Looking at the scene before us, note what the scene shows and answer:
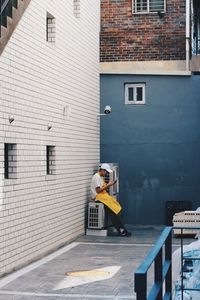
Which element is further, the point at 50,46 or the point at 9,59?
the point at 50,46

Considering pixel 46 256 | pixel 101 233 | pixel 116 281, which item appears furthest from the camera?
pixel 101 233

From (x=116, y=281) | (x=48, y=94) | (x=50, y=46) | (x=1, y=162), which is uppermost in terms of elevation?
(x=50, y=46)

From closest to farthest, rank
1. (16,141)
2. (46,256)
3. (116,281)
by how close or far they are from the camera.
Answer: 1. (116,281)
2. (16,141)
3. (46,256)

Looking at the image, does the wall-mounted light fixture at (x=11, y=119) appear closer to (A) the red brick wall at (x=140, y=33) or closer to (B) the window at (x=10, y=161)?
(B) the window at (x=10, y=161)

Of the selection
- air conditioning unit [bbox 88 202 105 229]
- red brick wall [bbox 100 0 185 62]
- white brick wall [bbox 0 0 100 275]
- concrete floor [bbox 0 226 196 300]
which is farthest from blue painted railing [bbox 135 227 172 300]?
red brick wall [bbox 100 0 185 62]

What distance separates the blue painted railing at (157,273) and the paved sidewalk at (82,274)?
251cm

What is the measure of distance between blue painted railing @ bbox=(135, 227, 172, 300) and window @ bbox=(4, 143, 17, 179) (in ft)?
15.2

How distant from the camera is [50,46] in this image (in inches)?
462

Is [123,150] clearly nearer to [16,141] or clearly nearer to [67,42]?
[67,42]

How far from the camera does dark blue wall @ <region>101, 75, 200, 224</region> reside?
16.0 m

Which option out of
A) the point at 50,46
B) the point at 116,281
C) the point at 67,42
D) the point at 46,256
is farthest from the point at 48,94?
the point at 116,281

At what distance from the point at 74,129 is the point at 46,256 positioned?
3.46 m

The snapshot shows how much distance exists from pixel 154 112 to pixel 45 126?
5.39 metres

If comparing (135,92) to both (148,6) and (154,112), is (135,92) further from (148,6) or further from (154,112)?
(148,6)
